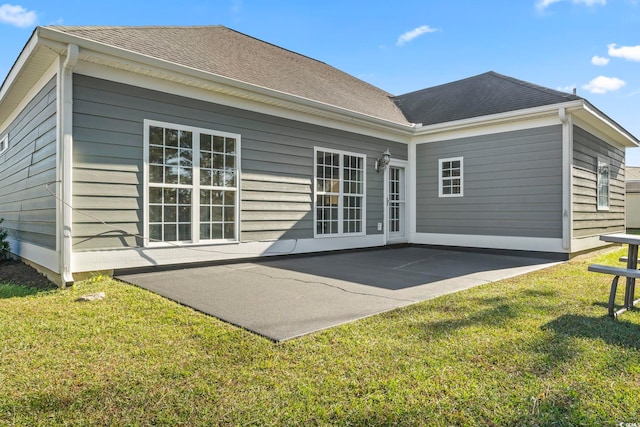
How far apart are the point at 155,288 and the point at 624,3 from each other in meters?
10.0

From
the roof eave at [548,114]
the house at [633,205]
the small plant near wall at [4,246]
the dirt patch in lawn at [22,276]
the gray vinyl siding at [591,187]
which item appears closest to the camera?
the dirt patch in lawn at [22,276]

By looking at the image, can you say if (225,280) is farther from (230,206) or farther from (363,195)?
(363,195)

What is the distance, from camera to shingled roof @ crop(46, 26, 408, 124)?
554 centimetres

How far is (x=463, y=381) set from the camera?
80.7 inches

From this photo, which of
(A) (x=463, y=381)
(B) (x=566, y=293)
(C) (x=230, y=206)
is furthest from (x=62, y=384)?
(B) (x=566, y=293)

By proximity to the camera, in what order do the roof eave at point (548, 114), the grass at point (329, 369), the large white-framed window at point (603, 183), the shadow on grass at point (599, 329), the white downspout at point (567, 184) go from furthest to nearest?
the large white-framed window at point (603, 183) < the white downspout at point (567, 184) < the roof eave at point (548, 114) < the shadow on grass at point (599, 329) < the grass at point (329, 369)

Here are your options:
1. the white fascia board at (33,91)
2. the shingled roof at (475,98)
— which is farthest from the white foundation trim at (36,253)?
the shingled roof at (475,98)

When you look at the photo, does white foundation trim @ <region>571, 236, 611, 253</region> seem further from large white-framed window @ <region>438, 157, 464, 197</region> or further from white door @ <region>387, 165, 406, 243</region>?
white door @ <region>387, 165, 406, 243</region>

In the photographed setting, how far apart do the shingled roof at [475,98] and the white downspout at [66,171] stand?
7354 mm

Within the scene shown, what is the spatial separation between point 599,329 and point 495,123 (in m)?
5.91

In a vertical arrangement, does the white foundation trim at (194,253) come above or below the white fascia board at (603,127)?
below

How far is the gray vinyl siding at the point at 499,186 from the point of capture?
726cm

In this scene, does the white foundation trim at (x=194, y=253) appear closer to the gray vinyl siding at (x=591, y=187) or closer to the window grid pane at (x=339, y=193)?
the window grid pane at (x=339, y=193)

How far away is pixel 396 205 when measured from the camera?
9.21m
